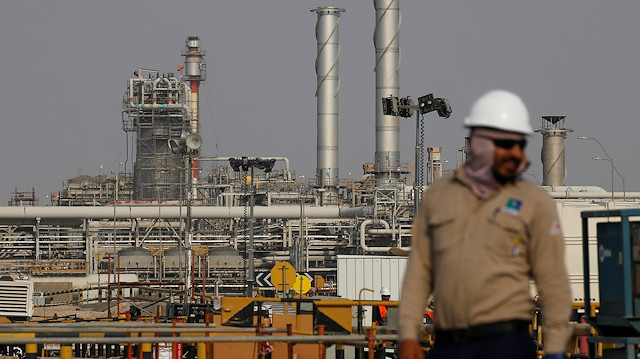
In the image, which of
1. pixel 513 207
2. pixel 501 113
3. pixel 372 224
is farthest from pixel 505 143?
pixel 372 224

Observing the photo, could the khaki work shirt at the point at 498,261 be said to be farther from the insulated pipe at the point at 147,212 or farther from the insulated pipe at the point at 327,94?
the insulated pipe at the point at 327,94

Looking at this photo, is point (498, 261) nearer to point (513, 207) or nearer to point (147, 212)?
point (513, 207)

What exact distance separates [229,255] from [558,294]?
62.6m

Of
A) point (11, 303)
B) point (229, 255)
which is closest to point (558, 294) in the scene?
point (11, 303)

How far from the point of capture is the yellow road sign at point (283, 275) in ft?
100

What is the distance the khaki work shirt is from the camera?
416 centimetres

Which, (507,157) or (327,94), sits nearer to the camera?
(507,157)

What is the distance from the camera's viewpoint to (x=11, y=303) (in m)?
29.8

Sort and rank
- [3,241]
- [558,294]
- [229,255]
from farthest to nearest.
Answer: [3,241] → [229,255] → [558,294]

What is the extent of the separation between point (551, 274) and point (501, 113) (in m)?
0.63

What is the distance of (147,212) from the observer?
71.4 meters

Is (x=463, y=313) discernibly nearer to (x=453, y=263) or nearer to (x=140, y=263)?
(x=453, y=263)

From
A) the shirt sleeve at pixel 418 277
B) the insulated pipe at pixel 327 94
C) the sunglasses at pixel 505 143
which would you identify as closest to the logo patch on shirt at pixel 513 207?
the sunglasses at pixel 505 143

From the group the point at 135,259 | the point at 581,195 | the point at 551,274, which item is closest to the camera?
the point at 551,274
